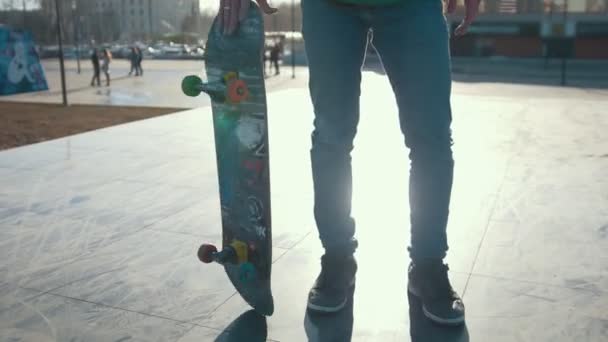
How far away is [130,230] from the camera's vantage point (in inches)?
124

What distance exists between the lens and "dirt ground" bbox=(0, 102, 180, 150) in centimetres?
794

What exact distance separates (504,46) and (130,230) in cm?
4963

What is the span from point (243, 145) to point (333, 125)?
1.08 ft

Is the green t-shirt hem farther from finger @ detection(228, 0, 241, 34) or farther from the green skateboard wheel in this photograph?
the green skateboard wheel

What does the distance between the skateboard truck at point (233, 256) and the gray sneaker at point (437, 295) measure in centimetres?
59

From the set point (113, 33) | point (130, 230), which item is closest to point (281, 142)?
point (130, 230)

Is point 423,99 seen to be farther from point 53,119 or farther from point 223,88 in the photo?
point 53,119

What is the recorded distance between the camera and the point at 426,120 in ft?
6.44

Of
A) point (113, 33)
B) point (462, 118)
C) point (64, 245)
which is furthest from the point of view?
point (113, 33)

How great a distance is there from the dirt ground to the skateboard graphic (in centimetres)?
580

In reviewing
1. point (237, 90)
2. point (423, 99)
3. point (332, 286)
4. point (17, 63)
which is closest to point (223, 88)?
point (237, 90)

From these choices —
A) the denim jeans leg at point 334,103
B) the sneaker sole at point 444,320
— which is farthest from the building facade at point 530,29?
the sneaker sole at point 444,320

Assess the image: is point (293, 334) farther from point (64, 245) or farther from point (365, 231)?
point (64, 245)

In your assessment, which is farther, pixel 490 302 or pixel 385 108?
pixel 385 108
